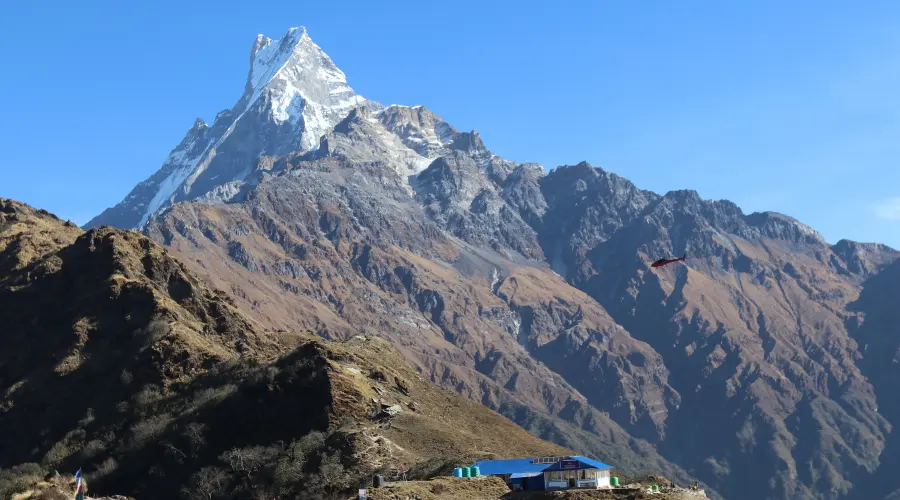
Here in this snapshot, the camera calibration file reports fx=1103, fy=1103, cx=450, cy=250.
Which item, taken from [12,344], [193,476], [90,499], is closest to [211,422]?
[193,476]

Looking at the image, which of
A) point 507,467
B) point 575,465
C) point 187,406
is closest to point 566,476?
point 575,465

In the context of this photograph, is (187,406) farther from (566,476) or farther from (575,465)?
(575,465)

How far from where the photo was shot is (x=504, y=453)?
529ft

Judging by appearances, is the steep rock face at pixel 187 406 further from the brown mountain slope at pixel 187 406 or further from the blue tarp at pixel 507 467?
the blue tarp at pixel 507 467

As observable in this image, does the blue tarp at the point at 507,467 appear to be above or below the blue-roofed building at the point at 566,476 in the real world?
above

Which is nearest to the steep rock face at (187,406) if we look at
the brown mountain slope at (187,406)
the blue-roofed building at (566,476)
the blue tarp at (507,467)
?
the brown mountain slope at (187,406)

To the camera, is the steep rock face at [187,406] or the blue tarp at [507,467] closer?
the blue tarp at [507,467]

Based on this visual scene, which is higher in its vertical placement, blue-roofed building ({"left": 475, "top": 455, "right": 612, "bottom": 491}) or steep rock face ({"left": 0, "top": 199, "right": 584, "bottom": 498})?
steep rock face ({"left": 0, "top": 199, "right": 584, "bottom": 498})

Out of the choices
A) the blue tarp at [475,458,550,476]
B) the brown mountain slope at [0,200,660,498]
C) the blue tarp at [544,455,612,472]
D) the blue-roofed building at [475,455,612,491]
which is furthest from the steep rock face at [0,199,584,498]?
the blue tarp at [544,455,612,472]

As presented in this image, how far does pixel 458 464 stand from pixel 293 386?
42.8 meters

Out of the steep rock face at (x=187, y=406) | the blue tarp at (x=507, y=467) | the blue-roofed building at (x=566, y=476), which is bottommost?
the blue-roofed building at (x=566, y=476)

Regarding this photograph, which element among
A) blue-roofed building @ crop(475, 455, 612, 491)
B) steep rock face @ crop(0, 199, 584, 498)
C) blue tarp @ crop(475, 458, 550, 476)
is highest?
steep rock face @ crop(0, 199, 584, 498)

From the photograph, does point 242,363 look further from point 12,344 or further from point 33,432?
point 12,344

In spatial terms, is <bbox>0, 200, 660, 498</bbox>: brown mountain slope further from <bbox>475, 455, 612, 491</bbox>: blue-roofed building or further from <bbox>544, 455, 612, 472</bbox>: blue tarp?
<bbox>544, 455, 612, 472</bbox>: blue tarp
